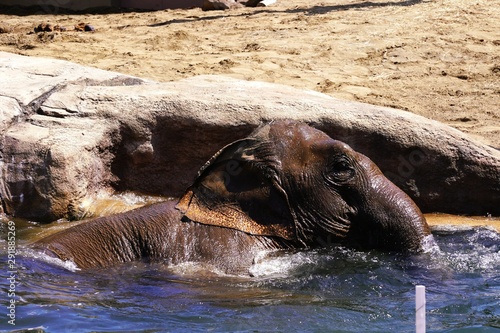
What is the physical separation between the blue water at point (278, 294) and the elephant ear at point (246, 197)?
20 cm

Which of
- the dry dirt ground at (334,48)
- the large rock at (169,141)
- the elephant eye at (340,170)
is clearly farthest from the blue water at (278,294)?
the dry dirt ground at (334,48)

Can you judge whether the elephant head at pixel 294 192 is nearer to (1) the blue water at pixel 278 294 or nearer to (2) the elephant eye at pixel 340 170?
(2) the elephant eye at pixel 340 170

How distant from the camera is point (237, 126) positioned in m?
6.22

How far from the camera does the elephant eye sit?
5.16 m

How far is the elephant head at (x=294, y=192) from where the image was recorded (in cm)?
513

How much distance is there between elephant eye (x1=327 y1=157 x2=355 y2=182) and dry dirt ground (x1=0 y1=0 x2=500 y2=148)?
106 inches

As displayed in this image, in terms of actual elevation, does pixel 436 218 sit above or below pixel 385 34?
below

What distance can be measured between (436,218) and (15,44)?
6.84 meters

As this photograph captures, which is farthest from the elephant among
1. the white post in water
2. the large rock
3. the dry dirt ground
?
the dry dirt ground

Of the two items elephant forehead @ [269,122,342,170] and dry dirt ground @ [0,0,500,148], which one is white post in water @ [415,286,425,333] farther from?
dry dirt ground @ [0,0,500,148]

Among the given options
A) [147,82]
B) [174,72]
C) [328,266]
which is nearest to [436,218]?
[328,266]

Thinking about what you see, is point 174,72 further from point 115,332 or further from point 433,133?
point 115,332

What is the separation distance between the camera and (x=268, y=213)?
518 centimetres

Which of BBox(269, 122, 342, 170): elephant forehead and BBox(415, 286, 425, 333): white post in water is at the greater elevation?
BBox(269, 122, 342, 170): elephant forehead
